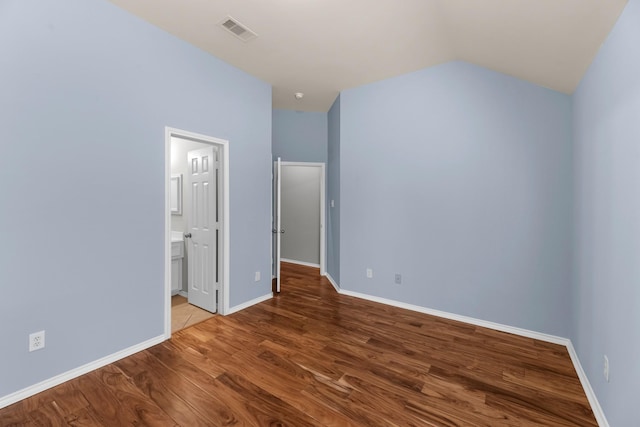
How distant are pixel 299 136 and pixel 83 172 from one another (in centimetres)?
337

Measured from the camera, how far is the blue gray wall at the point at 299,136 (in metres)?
4.91

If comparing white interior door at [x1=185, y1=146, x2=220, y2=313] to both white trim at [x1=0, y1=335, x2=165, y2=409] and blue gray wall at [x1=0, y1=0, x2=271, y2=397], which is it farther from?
white trim at [x1=0, y1=335, x2=165, y2=409]

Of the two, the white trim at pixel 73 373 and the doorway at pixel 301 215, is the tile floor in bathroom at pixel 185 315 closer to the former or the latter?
the white trim at pixel 73 373

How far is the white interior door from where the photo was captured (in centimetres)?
333

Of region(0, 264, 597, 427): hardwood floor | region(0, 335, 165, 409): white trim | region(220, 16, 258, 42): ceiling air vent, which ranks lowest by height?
region(0, 264, 597, 427): hardwood floor

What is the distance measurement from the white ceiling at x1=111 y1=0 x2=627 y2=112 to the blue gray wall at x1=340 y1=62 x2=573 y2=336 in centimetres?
31

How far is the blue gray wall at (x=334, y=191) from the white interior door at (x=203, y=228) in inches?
71.1

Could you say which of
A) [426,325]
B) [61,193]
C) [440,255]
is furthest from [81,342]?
[440,255]

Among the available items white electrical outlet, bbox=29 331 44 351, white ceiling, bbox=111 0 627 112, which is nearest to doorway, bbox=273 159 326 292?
white ceiling, bbox=111 0 627 112

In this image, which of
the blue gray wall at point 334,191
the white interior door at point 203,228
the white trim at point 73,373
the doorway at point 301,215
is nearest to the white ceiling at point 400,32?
the blue gray wall at point 334,191

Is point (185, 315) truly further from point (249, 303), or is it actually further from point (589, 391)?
point (589, 391)

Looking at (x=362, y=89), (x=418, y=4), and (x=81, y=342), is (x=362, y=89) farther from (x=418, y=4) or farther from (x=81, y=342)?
(x=81, y=342)

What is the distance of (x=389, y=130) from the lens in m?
3.63

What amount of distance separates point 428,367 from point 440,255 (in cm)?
139
